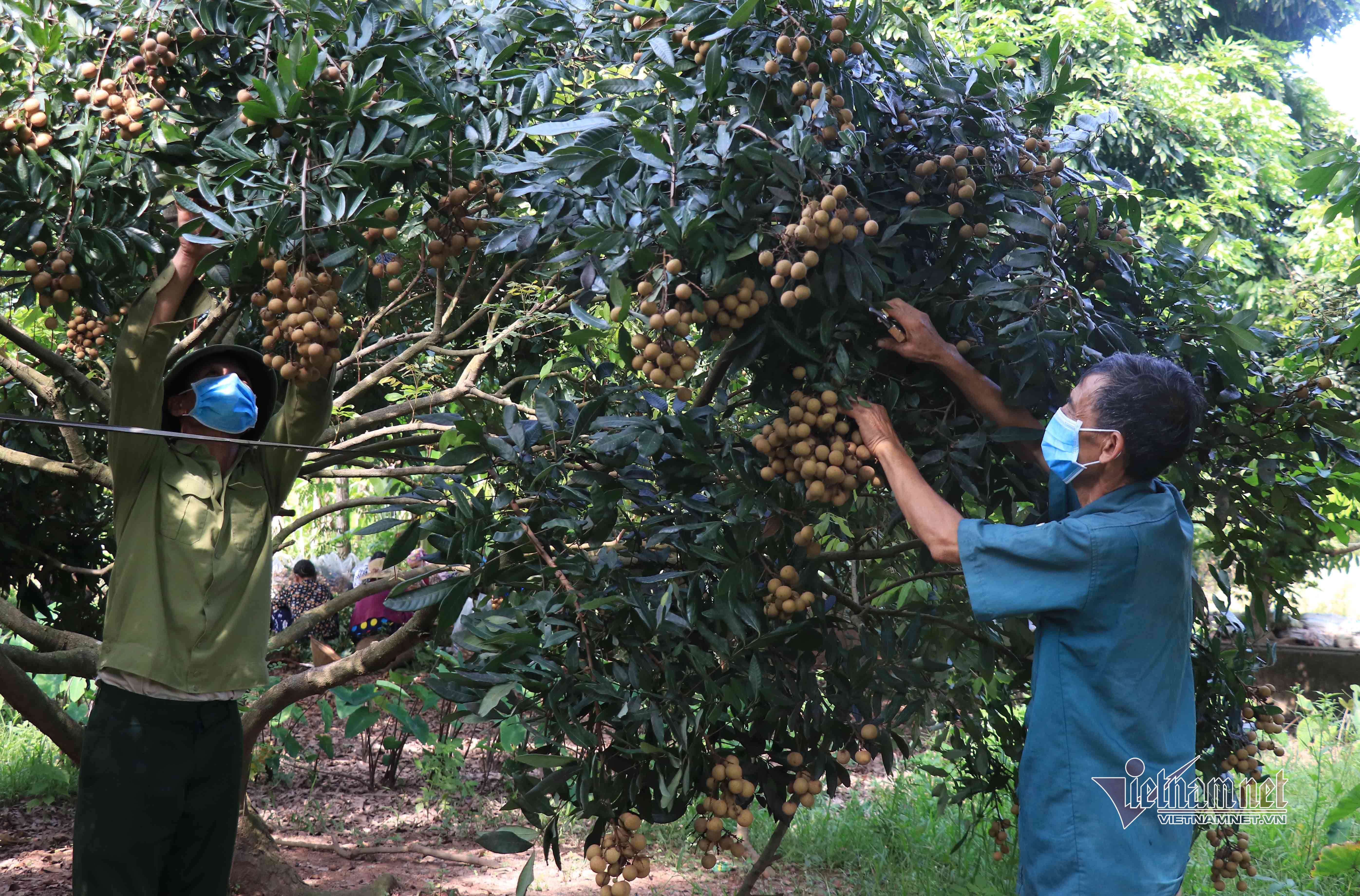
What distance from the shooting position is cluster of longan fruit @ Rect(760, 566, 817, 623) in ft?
5.64

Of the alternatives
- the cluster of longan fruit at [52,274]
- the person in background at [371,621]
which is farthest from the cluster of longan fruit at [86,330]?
the person in background at [371,621]

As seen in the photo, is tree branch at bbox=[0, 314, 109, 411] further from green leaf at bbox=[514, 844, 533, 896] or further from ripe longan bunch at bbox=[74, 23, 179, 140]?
green leaf at bbox=[514, 844, 533, 896]

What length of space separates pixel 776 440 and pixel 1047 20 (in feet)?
28.6

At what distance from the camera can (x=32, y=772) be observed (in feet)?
15.5

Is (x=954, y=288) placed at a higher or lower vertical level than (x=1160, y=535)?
higher

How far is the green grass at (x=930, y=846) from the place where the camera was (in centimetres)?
368

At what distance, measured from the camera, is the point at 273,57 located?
190 centimetres

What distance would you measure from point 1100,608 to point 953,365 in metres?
0.46

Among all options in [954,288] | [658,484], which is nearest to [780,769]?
[658,484]

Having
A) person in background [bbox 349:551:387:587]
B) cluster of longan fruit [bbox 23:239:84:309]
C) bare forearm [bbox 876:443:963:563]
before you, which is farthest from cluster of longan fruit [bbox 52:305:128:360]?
person in background [bbox 349:551:387:587]

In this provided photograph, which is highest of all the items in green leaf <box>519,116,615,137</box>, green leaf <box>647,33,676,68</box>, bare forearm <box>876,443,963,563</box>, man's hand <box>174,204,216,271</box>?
green leaf <box>647,33,676,68</box>

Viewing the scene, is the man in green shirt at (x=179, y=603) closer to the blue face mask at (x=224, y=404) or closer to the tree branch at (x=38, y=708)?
the blue face mask at (x=224, y=404)

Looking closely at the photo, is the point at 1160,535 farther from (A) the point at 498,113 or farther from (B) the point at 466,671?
(A) the point at 498,113

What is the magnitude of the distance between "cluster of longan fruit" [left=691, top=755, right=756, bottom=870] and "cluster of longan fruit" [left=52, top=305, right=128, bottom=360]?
202 centimetres
